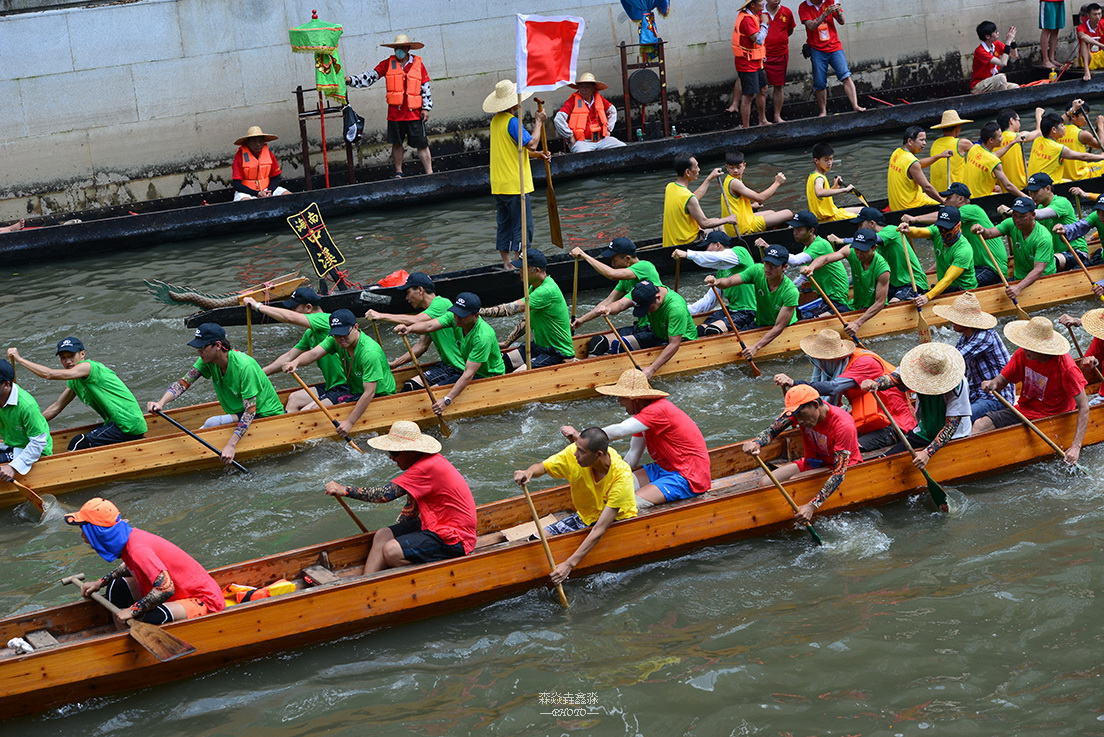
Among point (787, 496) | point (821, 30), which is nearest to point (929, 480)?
point (787, 496)

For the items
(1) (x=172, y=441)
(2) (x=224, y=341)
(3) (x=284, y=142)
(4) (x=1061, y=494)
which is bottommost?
(4) (x=1061, y=494)

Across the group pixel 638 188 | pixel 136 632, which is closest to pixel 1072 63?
pixel 638 188

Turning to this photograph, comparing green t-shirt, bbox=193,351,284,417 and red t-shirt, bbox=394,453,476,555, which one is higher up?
green t-shirt, bbox=193,351,284,417

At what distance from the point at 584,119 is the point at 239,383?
12178 mm

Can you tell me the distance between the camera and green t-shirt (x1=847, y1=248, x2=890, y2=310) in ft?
44.3

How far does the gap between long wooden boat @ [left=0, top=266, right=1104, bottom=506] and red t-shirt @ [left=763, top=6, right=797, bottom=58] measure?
1002 centimetres

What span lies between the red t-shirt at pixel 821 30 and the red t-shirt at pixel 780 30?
0.34 metres

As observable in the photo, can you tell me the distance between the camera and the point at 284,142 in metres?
22.0

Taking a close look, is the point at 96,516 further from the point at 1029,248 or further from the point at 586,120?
the point at 586,120

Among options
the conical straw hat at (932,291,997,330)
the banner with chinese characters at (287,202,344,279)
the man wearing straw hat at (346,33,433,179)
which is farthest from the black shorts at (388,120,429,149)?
the conical straw hat at (932,291,997,330)

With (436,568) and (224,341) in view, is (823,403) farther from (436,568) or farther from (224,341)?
(224,341)

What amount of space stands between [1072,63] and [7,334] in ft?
74.0

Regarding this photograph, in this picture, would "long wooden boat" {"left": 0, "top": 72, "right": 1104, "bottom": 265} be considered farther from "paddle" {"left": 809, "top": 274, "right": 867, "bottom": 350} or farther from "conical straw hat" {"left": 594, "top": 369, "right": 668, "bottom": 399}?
"conical straw hat" {"left": 594, "top": 369, "right": 668, "bottom": 399}

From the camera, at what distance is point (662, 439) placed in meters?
9.38
